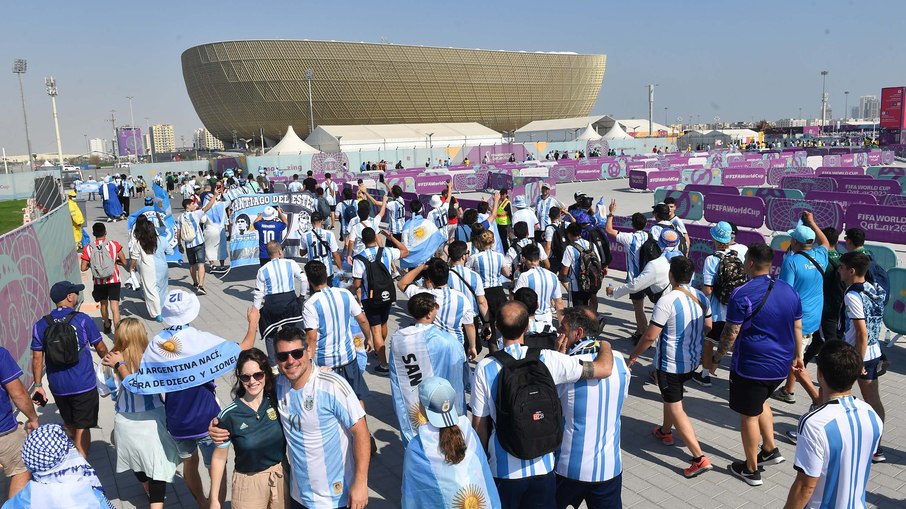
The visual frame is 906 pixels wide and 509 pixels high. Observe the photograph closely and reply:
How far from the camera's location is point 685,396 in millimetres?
6879

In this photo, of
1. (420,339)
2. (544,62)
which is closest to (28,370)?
(420,339)

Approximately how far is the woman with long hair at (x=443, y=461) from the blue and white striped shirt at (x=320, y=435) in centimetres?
69

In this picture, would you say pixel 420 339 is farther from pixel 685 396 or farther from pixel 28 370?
pixel 28 370

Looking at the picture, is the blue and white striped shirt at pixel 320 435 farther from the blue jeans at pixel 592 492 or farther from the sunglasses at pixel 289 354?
the blue jeans at pixel 592 492

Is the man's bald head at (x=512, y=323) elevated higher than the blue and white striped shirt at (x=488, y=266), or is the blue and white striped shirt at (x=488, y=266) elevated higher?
the man's bald head at (x=512, y=323)

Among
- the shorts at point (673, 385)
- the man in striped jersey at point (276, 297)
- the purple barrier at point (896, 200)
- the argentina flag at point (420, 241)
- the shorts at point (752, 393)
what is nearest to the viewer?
the shorts at point (752, 393)

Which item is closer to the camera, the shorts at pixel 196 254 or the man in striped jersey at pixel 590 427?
the man in striped jersey at pixel 590 427

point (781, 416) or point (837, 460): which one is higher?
point (837, 460)

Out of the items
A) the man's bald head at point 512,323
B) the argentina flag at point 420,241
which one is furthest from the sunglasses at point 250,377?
the argentina flag at point 420,241

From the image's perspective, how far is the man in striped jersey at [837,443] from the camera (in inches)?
121

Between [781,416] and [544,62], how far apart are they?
115 meters

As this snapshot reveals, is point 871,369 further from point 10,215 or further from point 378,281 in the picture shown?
point 10,215

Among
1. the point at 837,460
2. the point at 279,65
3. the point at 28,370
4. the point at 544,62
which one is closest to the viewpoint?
the point at 837,460

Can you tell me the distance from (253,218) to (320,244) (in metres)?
3.89
